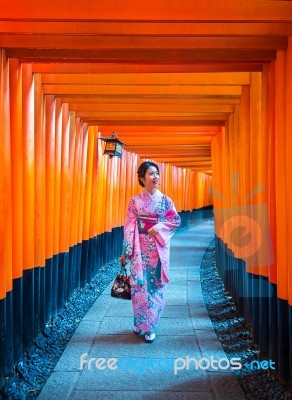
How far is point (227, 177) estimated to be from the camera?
22.9 feet

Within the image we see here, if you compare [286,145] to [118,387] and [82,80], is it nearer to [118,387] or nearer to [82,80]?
[118,387]

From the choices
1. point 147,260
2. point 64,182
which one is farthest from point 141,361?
point 64,182

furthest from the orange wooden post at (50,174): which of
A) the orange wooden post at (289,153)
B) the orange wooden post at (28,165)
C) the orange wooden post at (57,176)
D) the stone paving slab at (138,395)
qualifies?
the orange wooden post at (289,153)

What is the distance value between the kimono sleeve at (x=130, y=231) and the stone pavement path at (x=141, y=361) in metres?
0.95

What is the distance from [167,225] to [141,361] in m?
1.46

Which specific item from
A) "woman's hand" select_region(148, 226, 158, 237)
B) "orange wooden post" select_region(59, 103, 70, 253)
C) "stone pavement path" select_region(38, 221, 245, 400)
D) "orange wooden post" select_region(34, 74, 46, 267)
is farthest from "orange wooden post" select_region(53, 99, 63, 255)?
"woman's hand" select_region(148, 226, 158, 237)

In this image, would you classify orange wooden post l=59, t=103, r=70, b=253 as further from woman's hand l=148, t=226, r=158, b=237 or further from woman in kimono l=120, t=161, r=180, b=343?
woman's hand l=148, t=226, r=158, b=237

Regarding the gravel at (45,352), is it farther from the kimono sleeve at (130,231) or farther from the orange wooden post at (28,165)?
the kimono sleeve at (130,231)

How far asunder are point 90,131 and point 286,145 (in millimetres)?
4994

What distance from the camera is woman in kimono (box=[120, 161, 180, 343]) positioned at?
4844 millimetres

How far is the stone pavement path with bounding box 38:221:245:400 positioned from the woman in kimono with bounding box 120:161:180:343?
340mm

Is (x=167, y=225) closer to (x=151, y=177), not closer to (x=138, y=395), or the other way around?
(x=151, y=177)

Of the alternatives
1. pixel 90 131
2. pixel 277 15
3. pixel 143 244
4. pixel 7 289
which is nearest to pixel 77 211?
pixel 90 131

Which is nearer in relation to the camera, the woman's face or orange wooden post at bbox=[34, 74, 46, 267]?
orange wooden post at bbox=[34, 74, 46, 267]
